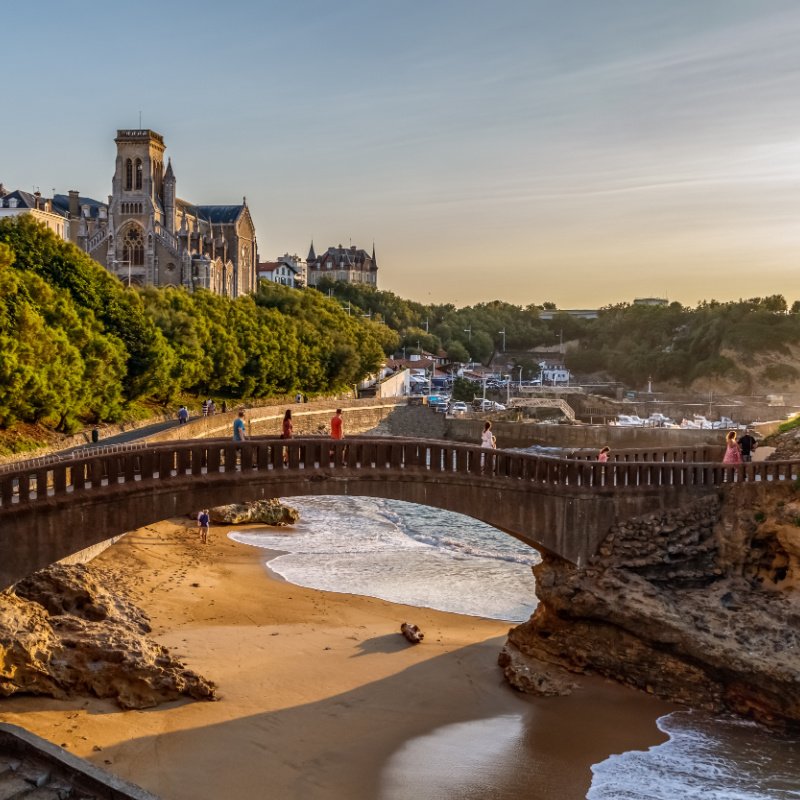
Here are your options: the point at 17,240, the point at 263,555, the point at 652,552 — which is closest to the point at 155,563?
the point at 263,555

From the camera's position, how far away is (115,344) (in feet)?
154

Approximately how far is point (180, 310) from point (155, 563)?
36.4m

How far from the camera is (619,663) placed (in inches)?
778

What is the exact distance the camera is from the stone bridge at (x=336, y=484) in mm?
16984

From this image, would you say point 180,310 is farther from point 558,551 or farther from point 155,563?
point 558,551

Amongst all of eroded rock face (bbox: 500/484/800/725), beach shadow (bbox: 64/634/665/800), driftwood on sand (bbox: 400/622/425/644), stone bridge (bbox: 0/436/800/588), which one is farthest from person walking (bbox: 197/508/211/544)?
eroded rock face (bbox: 500/484/800/725)

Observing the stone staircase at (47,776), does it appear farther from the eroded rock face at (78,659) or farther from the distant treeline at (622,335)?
the distant treeline at (622,335)

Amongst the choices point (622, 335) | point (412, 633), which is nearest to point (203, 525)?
point (412, 633)

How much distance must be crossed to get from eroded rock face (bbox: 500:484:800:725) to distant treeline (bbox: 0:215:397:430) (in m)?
23.3

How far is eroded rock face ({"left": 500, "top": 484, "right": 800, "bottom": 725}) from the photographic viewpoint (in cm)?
1847

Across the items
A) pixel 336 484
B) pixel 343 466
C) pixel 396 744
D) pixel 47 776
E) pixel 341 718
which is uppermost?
pixel 343 466

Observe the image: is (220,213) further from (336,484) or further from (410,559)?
(336,484)

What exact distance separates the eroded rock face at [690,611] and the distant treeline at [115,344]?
23297 mm

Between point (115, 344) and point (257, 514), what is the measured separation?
44.1ft
